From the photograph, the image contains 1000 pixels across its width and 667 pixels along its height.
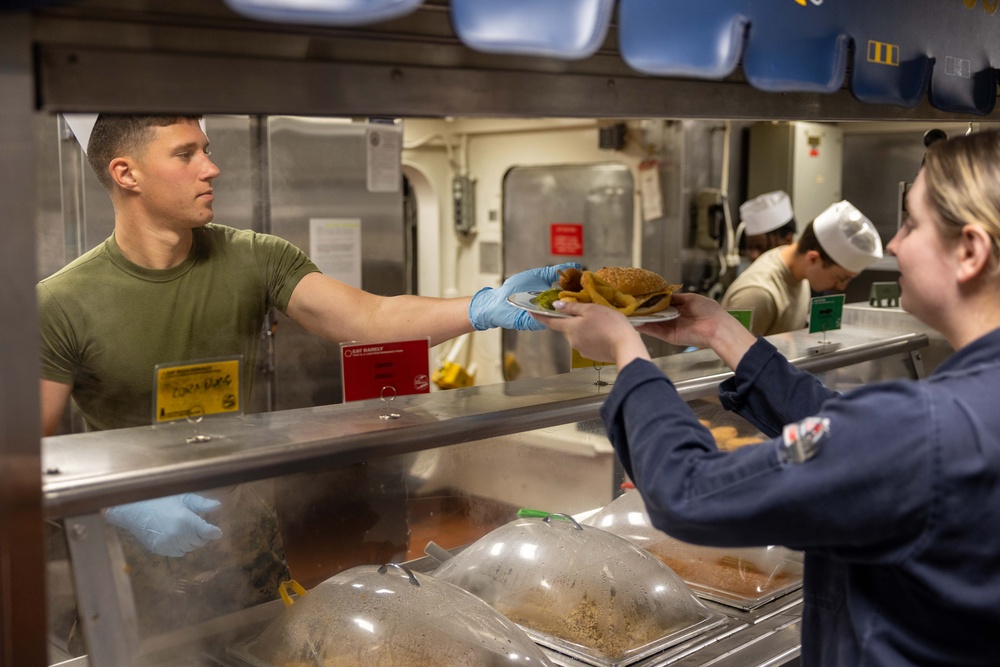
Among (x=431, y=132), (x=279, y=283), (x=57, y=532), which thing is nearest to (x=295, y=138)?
(x=279, y=283)

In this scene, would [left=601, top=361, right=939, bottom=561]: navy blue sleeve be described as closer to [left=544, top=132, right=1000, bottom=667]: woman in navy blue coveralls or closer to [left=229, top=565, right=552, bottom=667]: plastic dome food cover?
[left=544, top=132, right=1000, bottom=667]: woman in navy blue coveralls

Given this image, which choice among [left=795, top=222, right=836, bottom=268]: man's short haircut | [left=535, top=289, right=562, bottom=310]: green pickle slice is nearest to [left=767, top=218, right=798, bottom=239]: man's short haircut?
[left=795, top=222, right=836, bottom=268]: man's short haircut

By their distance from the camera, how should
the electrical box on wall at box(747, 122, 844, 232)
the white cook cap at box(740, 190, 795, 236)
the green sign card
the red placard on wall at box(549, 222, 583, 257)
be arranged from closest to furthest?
the green sign card, the white cook cap at box(740, 190, 795, 236), the electrical box on wall at box(747, 122, 844, 232), the red placard on wall at box(549, 222, 583, 257)

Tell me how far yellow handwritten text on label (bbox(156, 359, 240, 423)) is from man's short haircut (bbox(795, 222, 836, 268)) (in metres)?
3.54

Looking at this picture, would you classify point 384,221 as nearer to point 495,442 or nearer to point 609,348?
point 495,442

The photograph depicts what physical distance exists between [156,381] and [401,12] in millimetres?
648

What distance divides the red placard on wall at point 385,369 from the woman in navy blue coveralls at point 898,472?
1.52ft

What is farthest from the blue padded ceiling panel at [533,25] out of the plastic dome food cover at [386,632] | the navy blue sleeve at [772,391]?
the plastic dome food cover at [386,632]

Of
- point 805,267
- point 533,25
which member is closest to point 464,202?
point 805,267

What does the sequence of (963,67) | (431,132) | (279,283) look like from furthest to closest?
(431,132) < (279,283) < (963,67)

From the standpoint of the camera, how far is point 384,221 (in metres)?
4.64

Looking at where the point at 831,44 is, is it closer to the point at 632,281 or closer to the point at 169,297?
the point at 632,281

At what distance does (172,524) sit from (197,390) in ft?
1.00

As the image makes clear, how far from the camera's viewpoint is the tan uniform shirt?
14.2 feet
